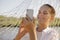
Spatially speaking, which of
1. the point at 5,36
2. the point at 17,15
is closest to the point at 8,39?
the point at 5,36

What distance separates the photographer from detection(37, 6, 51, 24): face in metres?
0.58

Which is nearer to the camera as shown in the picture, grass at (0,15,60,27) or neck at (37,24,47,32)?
neck at (37,24,47,32)

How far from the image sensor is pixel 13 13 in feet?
4.60

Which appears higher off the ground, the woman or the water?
the woman

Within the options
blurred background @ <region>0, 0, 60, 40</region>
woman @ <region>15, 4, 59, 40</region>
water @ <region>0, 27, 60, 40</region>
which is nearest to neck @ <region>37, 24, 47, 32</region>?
woman @ <region>15, 4, 59, 40</region>

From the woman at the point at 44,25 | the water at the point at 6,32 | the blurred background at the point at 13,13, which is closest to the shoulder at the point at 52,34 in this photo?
the woman at the point at 44,25

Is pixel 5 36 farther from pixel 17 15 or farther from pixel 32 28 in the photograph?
pixel 32 28

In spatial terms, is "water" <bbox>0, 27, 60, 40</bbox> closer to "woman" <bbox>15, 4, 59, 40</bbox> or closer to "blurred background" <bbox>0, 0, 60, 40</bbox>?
"blurred background" <bbox>0, 0, 60, 40</bbox>

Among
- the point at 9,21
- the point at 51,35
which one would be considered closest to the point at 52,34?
the point at 51,35

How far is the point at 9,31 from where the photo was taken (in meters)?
1.46

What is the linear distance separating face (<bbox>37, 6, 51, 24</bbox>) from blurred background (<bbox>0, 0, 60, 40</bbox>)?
0.70 meters

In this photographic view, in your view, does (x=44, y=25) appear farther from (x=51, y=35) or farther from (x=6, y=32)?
(x=6, y=32)

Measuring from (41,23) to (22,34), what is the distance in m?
0.08

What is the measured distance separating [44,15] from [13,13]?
84 centimetres
